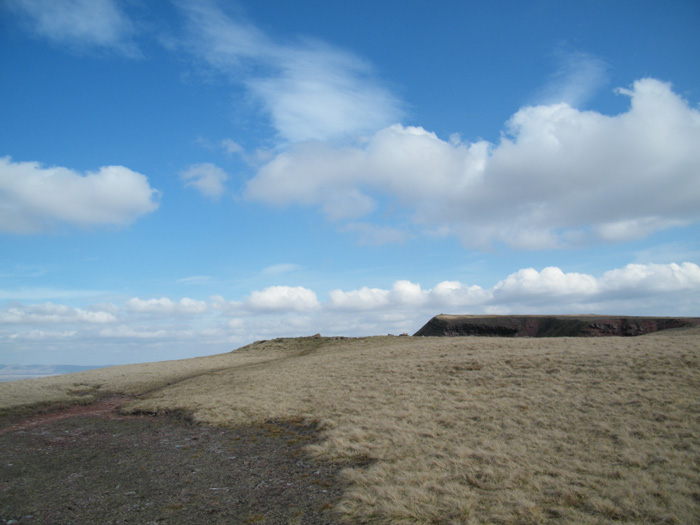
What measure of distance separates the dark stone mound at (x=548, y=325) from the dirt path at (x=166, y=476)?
50229 millimetres

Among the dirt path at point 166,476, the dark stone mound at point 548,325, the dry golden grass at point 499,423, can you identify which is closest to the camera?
the dry golden grass at point 499,423

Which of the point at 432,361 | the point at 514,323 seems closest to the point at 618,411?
the point at 432,361

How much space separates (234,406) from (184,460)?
862cm

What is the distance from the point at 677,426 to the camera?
14.8m

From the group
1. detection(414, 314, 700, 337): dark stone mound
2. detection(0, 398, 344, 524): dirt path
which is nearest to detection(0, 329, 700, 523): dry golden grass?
detection(0, 398, 344, 524): dirt path

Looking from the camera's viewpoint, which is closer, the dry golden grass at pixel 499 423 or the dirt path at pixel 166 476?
the dry golden grass at pixel 499 423

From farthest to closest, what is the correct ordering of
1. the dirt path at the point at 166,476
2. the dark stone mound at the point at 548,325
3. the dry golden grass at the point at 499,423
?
the dark stone mound at the point at 548,325 → the dirt path at the point at 166,476 → the dry golden grass at the point at 499,423

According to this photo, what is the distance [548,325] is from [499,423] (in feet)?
169

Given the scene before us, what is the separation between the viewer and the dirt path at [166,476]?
10812 mm

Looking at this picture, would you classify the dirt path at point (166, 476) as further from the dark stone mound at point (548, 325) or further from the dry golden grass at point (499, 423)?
the dark stone mound at point (548, 325)

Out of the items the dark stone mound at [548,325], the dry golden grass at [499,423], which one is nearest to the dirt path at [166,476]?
the dry golden grass at [499,423]

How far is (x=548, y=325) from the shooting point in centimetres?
6200

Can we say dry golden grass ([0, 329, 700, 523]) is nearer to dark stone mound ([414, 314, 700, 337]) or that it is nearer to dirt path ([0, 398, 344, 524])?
dirt path ([0, 398, 344, 524])

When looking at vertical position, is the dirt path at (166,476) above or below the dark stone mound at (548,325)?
below
